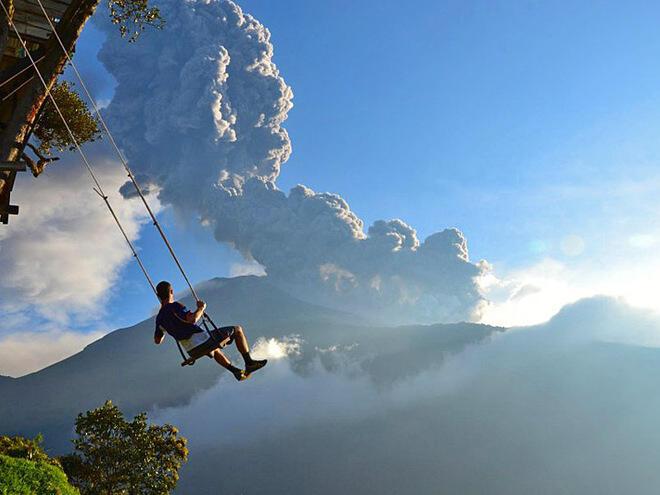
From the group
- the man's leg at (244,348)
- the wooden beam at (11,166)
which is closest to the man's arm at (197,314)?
the man's leg at (244,348)

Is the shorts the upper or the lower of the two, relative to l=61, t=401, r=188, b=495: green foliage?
upper

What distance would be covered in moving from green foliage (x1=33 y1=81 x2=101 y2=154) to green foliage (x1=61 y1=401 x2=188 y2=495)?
1754 centimetres

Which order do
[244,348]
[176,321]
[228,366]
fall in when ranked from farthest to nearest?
[228,366] < [244,348] < [176,321]

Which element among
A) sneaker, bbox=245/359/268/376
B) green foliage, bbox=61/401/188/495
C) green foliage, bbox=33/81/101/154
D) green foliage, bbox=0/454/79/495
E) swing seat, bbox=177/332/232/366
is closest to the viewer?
swing seat, bbox=177/332/232/366

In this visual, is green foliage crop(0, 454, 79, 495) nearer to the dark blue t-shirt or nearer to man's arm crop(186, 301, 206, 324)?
the dark blue t-shirt

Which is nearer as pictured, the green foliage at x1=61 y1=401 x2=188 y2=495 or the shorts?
the shorts

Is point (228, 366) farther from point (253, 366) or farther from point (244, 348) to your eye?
point (244, 348)

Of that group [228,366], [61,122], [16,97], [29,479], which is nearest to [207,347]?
[228,366]

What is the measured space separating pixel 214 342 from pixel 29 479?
6.38 meters

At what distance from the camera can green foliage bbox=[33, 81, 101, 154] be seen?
→ 15.9 meters

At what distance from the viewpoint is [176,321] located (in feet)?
32.0

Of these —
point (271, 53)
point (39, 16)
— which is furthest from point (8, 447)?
point (271, 53)

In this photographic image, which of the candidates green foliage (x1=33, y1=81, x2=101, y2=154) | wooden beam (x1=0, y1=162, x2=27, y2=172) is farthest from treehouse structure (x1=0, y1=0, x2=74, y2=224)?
green foliage (x1=33, y1=81, x2=101, y2=154)

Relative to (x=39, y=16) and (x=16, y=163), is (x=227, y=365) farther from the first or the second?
(x=39, y=16)
